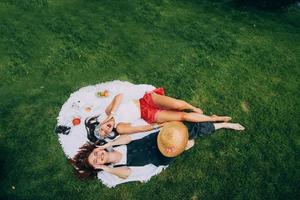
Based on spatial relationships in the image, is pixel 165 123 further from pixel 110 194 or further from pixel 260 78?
pixel 260 78

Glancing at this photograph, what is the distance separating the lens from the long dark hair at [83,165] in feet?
24.3

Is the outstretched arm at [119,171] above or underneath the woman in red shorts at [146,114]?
underneath

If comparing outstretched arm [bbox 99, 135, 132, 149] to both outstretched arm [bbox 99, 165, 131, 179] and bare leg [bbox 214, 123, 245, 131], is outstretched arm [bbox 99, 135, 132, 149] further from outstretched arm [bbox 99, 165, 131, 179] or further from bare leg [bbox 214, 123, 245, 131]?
bare leg [bbox 214, 123, 245, 131]

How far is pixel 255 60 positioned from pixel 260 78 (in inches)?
23.8

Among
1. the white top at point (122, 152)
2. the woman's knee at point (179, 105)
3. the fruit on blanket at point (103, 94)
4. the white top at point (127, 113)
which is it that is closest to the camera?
the white top at point (122, 152)

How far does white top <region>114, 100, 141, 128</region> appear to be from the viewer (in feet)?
25.5

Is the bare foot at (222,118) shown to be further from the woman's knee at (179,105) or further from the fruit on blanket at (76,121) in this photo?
the fruit on blanket at (76,121)

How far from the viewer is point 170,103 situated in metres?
7.65

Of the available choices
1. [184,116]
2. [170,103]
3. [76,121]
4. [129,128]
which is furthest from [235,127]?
[76,121]

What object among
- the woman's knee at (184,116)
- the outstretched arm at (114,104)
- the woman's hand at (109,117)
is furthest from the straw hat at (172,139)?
the outstretched arm at (114,104)

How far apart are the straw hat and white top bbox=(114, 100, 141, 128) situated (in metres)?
0.93

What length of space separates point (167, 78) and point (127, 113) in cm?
174

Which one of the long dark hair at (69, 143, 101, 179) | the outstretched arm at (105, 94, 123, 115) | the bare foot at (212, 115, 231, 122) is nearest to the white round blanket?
the long dark hair at (69, 143, 101, 179)

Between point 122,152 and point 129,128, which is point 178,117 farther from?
point 122,152
